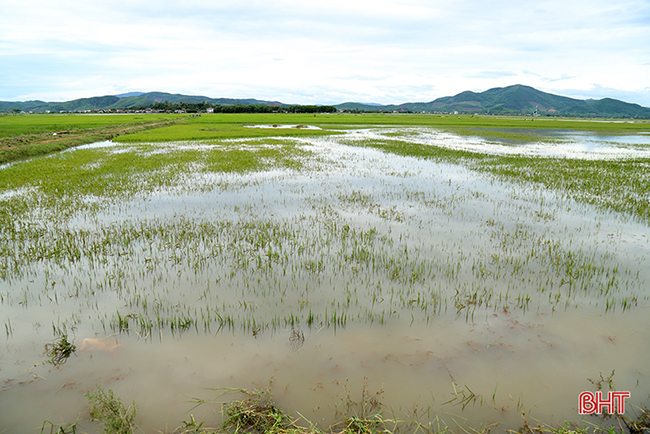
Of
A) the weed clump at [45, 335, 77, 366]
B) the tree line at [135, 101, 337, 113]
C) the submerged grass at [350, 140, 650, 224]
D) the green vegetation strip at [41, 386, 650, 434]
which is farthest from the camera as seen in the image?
the tree line at [135, 101, 337, 113]

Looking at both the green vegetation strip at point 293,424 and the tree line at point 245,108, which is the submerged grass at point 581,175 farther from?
the tree line at point 245,108

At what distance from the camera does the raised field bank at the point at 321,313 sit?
3.18 metres

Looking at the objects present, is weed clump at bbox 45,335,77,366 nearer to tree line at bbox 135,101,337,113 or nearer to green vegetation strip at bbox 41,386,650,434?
→ green vegetation strip at bbox 41,386,650,434

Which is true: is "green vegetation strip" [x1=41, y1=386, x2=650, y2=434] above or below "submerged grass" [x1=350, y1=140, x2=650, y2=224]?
below

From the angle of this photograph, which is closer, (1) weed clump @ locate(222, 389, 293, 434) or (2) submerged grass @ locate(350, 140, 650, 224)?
(1) weed clump @ locate(222, 389, 293, 434)

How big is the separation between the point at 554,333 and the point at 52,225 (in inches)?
420

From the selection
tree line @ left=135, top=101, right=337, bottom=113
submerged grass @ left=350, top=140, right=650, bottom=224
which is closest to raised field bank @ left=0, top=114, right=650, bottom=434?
submerged grass @ left=350, top=140, right=650, bottom=224

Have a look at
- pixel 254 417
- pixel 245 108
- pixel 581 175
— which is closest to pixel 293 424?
pixel 254 417

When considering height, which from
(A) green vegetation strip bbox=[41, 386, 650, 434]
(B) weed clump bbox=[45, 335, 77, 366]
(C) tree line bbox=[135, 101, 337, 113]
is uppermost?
(C) tree line bbox=[135, 101, 337, 113]

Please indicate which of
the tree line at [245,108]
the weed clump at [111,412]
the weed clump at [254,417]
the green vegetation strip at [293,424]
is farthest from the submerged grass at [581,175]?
the tree line at [245,108]

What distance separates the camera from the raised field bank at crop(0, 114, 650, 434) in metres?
3.18

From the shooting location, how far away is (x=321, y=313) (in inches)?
185

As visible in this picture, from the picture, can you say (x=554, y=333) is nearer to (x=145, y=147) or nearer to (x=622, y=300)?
(x=622, y=300)

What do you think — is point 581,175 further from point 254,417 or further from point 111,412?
point 111,412
